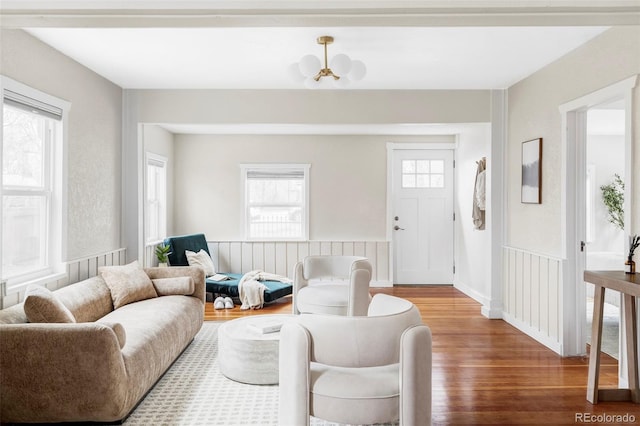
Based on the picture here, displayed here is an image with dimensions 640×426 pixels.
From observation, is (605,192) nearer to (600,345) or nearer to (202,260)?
(600,345)

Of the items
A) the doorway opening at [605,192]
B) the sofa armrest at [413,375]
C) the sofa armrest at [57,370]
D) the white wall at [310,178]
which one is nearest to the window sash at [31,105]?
the sofa armrest at [57,370]

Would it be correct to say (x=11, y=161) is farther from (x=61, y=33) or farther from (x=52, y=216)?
(x=61, y=33)

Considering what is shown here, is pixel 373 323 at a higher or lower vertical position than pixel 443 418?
higher

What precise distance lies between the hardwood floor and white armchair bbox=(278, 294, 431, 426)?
0.91 metres

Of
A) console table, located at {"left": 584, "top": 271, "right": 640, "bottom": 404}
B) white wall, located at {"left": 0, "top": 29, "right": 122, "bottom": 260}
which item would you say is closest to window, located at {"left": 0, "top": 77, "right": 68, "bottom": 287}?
white wall, located at {"left": 0, "top": 29, "right": 122, "bottom": 260}

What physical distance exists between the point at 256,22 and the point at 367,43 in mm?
1682

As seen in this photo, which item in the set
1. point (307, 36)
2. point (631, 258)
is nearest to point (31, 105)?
point (307, 36)

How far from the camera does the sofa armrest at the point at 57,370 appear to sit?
7.76 feet

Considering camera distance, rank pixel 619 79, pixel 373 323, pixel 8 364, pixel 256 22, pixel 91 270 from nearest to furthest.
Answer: pixel 373 323 → pixel 256 22 → pixel 8 364 → pixel 619 79 → pixel 91 270

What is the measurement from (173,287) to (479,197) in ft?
12.1

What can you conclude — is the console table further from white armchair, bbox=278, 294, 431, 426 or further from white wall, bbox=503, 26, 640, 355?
white armchair, bbox=278, 294, 431, 426

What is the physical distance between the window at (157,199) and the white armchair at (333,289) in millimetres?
2624

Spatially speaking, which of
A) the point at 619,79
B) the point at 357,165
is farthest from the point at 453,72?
the point at 357,165

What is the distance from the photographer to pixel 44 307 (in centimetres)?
260
